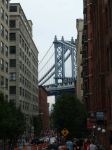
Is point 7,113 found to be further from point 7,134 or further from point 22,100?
point 22,100

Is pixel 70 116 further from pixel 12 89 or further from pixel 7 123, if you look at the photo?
pixel 12 89

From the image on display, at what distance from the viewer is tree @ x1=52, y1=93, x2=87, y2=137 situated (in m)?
70.6

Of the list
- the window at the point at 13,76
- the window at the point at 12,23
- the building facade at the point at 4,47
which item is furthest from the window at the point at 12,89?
the building facade at the point at 4,47

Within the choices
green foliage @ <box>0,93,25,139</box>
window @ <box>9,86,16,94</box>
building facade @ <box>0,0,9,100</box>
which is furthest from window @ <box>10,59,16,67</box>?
green foliage @ <box>0,93,25,139</box>

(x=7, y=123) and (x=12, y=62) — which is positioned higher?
(x=12, y=62)

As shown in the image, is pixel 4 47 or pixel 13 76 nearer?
pixel 4 47

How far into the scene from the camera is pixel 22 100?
130000 mm

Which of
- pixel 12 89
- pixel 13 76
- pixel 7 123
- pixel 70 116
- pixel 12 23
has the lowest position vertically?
pixel 7 123

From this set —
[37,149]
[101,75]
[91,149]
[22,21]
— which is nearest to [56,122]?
[37,149]

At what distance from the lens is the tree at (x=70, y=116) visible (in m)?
70.6

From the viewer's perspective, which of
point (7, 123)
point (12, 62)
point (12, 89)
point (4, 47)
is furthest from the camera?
point (12, 62)

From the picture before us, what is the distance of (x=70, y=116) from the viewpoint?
7131 cm

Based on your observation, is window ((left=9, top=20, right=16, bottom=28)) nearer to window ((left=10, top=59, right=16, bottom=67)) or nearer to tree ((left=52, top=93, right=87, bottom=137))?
window ((left=10, top=59, right=16, bottom=67))

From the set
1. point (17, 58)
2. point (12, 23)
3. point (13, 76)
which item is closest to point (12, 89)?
point (13, 76)
